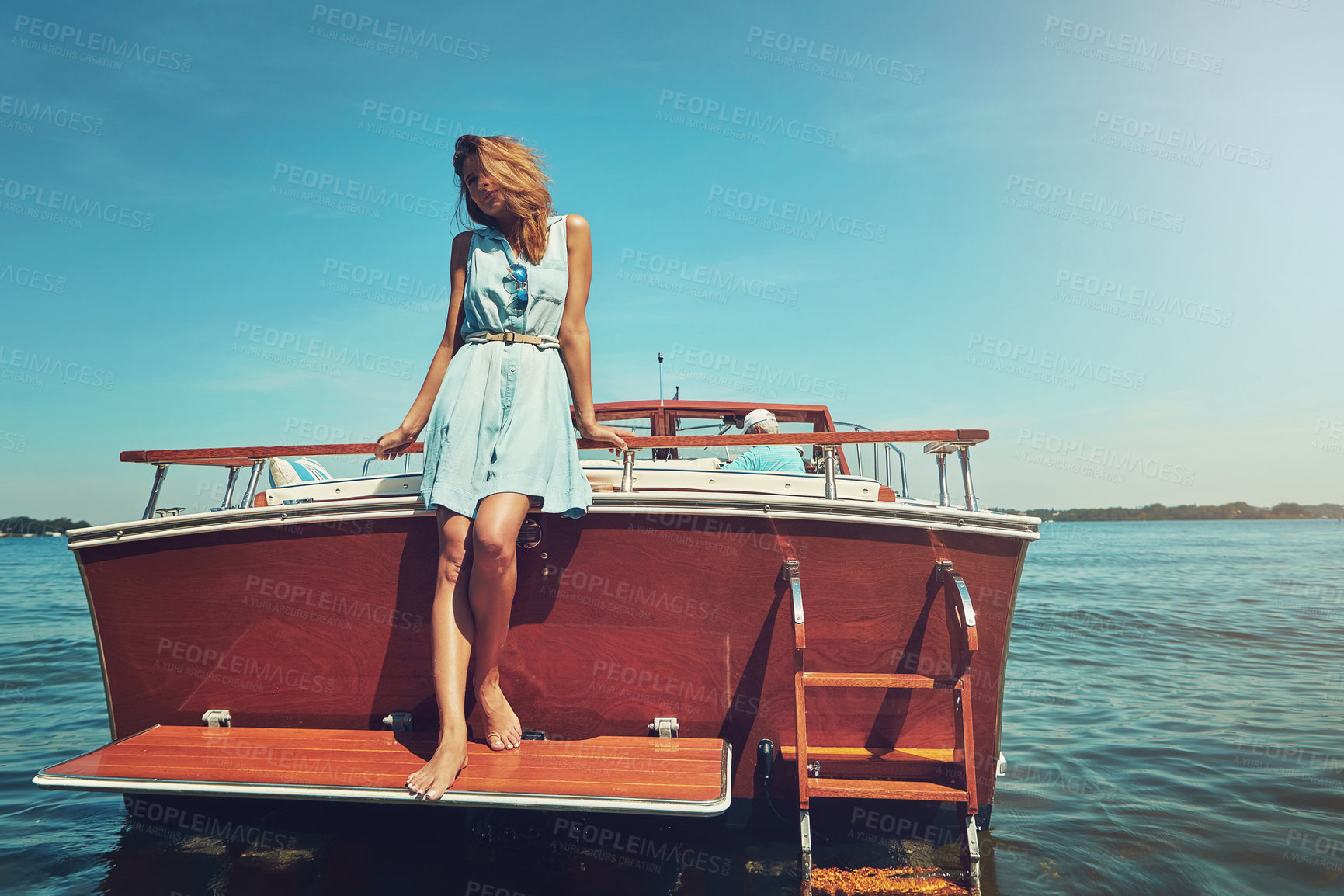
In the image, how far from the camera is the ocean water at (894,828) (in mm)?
3361

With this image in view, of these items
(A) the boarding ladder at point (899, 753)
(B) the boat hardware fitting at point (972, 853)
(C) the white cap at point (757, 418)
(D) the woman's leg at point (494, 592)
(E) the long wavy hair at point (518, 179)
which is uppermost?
(E) the long wavy hair at point (518, 179)

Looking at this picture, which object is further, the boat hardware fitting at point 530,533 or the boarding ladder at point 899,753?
the boat hardware fitting at point 530,533

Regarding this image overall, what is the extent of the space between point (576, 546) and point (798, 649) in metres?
0.98

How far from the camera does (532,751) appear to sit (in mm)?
2934

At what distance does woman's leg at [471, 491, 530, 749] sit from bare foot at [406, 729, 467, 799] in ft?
0.77

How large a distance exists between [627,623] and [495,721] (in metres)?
0.64

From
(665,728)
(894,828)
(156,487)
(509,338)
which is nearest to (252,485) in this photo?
(156,487)

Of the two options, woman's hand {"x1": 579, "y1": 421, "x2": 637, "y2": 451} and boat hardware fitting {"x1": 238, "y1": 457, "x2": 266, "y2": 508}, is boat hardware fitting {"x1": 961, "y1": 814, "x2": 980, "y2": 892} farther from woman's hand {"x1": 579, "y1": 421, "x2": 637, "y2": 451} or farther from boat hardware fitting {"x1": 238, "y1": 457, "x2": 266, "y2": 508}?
boat hardware fitting {"x1": 238, "y1": 457, "x2": 266, "y2": 508}

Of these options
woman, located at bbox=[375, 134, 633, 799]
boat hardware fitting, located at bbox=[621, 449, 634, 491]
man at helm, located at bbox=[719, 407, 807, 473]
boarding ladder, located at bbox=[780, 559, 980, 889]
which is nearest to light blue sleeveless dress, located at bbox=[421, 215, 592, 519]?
woman, located at bbox=[375, 134, 633, 799]

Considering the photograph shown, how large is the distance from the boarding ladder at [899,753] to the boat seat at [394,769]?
381 mm

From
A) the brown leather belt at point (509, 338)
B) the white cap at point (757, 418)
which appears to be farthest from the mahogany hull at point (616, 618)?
the white cap at point (757, 418)

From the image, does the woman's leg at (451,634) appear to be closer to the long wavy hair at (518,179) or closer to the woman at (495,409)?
the woman at (495,409)

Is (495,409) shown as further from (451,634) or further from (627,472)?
(451,634)

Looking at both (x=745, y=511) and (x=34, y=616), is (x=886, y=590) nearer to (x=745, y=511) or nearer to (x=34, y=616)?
(x=745, y=511)
